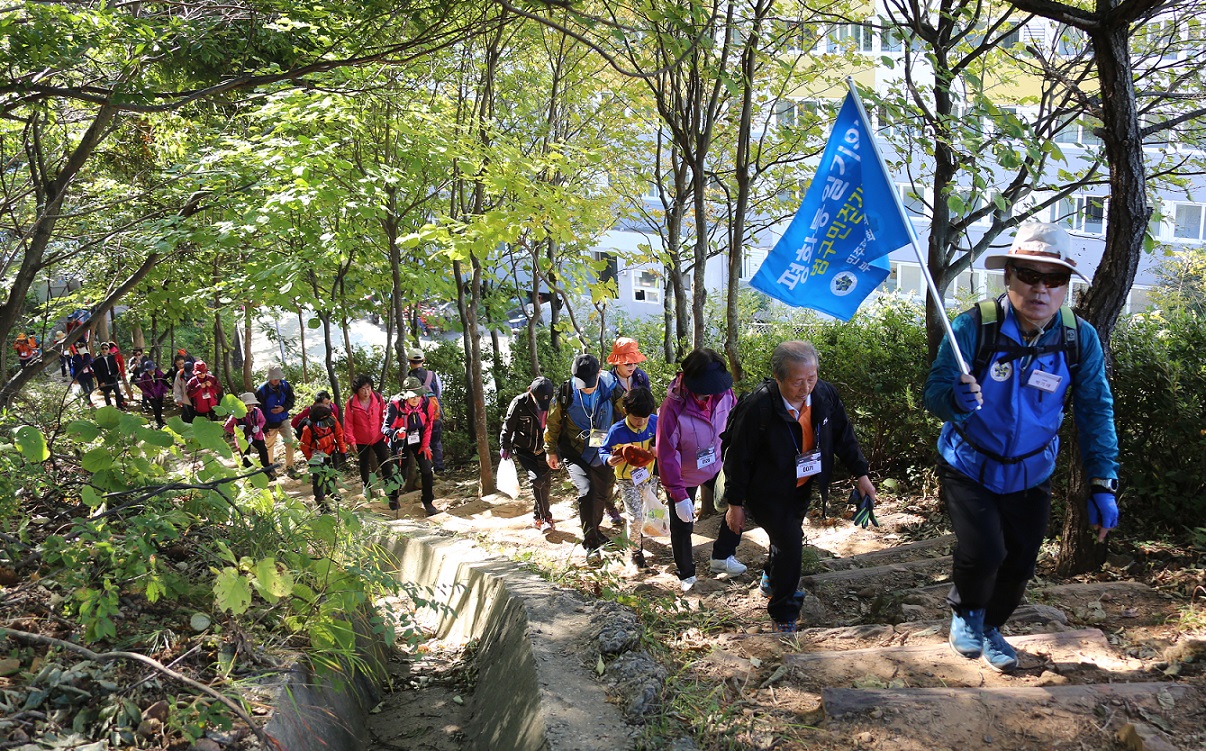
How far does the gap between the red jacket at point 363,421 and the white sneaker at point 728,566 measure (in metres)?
5.19

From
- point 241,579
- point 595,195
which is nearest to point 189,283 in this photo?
point 595,195

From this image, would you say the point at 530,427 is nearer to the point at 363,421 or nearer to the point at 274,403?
the point at 363,421

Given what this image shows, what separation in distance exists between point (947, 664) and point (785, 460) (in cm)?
137

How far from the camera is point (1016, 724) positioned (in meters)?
3.04

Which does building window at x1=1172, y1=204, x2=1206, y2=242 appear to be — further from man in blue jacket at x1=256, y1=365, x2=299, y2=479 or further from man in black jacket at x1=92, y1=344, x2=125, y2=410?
man in black jacket at x1=92, y1=344, x2=125, y2=410

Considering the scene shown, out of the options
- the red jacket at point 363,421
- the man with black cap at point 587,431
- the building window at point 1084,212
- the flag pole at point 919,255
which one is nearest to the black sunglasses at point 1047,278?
the flag pole at point 919,255

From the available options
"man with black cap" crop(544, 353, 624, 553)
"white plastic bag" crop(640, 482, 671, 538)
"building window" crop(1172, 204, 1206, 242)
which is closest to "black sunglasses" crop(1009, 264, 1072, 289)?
"white plastic bag" crop(640, 482, 671, 538)

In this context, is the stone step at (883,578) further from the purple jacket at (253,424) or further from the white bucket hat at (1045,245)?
the purple jacket at (253,424)

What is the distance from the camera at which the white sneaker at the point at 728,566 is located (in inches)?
241

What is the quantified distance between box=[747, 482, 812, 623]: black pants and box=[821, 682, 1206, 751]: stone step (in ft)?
4.56

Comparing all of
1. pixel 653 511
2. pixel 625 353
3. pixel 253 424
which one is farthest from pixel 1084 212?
pixel 253 424

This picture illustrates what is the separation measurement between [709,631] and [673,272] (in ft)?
15.4

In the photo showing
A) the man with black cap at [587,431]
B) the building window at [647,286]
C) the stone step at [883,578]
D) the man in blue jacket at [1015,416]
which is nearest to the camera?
the man in blue jacket at [1015,416]

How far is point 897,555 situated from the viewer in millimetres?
6172
